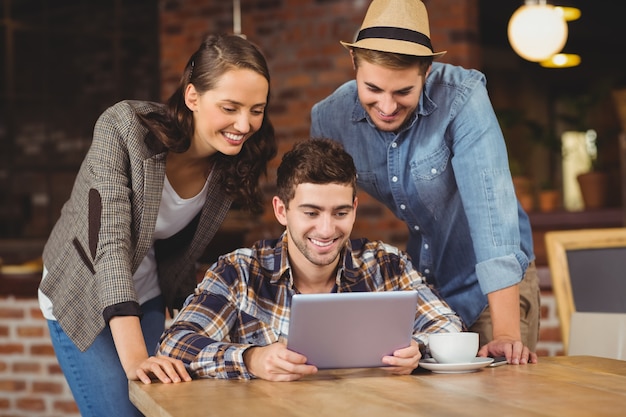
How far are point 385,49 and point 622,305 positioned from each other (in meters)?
0.95

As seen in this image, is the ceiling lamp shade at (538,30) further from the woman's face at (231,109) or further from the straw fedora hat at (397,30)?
the woman's face at (231,109)

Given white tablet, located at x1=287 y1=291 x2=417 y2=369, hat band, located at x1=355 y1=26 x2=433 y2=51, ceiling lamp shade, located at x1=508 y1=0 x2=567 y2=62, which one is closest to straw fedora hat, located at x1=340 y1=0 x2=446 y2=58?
hat band, located at x1=355 y1=26 x2=433 y2=51

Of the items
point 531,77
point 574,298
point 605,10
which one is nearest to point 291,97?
point 574,298

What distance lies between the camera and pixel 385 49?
79.0 inches

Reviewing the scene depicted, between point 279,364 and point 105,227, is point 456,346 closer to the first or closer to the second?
point 279,364

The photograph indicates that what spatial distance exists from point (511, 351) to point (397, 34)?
75 cm

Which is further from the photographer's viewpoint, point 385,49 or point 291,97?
point 291,97

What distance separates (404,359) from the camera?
1724 mm

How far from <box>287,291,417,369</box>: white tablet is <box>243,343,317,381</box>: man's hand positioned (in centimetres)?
2

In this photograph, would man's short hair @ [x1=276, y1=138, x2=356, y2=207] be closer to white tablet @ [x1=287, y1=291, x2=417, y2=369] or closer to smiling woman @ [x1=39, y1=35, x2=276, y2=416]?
smiling woman @ [x1=39, y1=35, x2=276, y2=416]

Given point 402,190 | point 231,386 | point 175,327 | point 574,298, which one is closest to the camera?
point 231,386

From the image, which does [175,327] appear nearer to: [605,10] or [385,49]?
[385,49]

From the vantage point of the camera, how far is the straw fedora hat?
203 centimetres

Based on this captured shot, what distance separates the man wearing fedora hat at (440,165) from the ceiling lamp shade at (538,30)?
3232 mm
